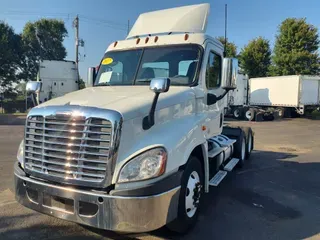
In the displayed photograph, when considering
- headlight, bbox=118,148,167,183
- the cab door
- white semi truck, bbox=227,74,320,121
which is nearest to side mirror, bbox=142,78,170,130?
headlight, bbox=118,148,167,183

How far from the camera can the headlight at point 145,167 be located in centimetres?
299

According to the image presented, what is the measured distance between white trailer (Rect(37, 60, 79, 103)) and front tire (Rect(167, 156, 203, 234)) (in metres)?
17.1

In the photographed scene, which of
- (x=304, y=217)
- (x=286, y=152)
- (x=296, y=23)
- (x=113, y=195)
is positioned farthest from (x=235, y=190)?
(x=296, y=23)

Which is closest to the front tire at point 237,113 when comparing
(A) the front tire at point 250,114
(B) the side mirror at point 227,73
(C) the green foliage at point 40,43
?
(A) the front tire at point 250,114

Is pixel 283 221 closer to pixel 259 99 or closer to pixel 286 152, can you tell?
pixel 286 152

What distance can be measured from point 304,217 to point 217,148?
6.34ft

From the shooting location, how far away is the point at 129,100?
11.3 feet

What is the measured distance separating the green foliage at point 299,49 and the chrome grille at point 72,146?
34.0 meters

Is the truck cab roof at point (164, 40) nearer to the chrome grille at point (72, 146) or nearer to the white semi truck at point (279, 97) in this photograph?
the chrome grille at point (72, 146)

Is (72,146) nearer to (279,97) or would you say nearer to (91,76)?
(91,76)

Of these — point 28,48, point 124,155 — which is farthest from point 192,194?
point 28,48

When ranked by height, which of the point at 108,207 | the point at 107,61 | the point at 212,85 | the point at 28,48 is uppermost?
the point at 28,48

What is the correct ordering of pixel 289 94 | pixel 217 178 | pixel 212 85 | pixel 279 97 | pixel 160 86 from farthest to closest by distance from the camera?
pixel 279 97 < pixel 289 94 < pixel 217 178 < pixel 212 85 < pixel 160 86

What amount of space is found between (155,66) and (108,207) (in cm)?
235
